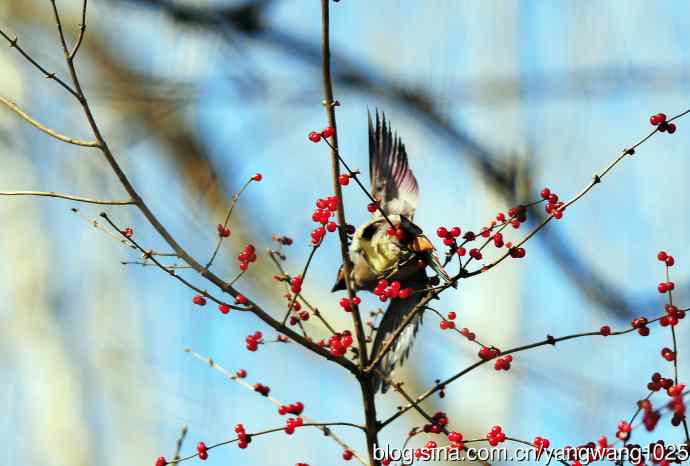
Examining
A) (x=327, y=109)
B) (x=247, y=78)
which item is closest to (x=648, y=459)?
(x=327, y=109)

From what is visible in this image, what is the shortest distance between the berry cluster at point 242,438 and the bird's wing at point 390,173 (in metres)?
0.66

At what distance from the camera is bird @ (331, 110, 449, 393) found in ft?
5.95

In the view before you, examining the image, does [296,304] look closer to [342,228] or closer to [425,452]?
[342,228]

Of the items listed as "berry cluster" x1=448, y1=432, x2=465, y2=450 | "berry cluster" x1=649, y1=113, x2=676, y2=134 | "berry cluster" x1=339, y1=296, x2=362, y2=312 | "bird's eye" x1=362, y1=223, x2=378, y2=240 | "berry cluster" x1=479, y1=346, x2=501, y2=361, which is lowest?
"berry cluster" x1=448, y1=432, x2=465, y2=450

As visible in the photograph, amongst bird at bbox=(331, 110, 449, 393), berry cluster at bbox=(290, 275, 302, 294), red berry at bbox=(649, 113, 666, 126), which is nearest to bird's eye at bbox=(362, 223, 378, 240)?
bird at bbox=(331, 110, 449, 393)

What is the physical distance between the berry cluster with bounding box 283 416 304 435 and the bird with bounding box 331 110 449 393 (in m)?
0.19

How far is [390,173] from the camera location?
2150mm

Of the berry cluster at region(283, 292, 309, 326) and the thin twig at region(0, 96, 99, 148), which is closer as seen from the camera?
the thin twig at region(0, 96, 99, 148)

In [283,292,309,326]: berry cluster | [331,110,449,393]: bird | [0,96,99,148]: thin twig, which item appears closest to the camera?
[0,96,99,148]: thin twig

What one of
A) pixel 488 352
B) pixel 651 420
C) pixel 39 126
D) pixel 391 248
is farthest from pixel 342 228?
pixel 651 420

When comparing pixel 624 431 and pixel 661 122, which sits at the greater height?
pixel 661 122

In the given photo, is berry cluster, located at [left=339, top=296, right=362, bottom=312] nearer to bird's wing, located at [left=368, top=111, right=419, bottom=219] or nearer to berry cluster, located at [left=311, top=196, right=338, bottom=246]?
berry cluster, located at [left=311, top=196, right=338, bottom=246]

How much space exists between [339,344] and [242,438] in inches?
9.5

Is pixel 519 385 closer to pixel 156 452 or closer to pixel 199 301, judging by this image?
pixel 156 452
